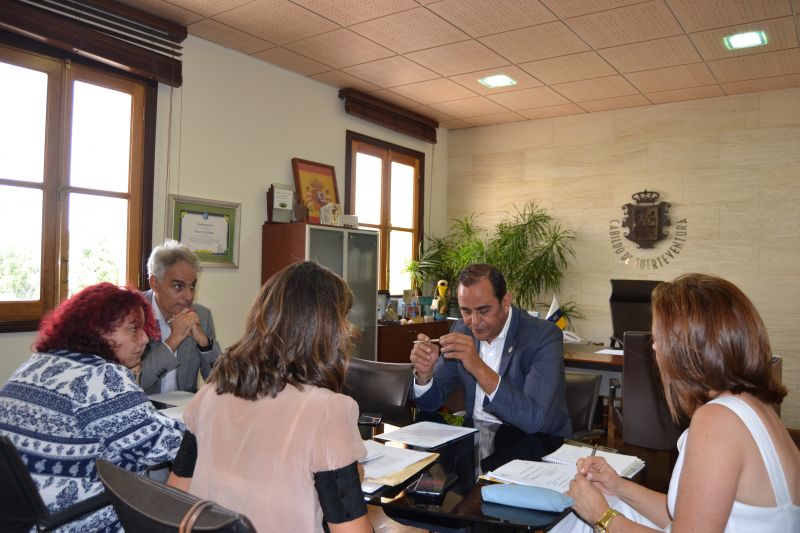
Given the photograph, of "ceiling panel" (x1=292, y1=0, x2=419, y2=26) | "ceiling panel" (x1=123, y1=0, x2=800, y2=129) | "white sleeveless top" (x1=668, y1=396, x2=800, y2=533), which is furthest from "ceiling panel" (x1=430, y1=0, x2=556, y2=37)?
"white sleeveless top" (x1=668, y1=396, x2=800, y2=533)

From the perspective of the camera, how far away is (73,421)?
1642mm

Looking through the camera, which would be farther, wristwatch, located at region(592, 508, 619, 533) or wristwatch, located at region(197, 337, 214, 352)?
wristwatch, located at region(197, 337, 214, 352)

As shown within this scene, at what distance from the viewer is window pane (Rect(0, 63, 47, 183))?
12.1 ft

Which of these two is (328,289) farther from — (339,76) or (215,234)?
(339,76)

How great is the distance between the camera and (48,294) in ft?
12.8

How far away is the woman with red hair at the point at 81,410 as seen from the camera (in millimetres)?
1638

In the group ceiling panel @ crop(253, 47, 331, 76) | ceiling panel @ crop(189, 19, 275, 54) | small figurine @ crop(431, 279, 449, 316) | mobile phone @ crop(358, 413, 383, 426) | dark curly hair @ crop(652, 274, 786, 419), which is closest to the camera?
dark curly hair @ crop(652, 274, 786, 419)

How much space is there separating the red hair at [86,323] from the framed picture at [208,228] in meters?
2.79

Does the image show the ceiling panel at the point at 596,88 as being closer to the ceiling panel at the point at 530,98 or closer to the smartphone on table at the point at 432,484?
the ceiling panel at the point at 530,98

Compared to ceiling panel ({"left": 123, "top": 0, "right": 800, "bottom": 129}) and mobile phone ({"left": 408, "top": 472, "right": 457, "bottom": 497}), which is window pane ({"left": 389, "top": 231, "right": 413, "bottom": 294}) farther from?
mobile phone ({"left": 408, "top": 472, "right": 457, "bottom": 497})

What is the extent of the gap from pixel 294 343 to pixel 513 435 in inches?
46.4

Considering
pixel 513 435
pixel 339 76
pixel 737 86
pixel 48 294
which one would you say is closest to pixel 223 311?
pixel 48 294

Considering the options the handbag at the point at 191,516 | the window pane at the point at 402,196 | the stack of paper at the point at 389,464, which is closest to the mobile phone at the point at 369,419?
the stack of paper at the point at 389,464

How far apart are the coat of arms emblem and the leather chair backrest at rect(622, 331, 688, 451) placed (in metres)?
3.11
